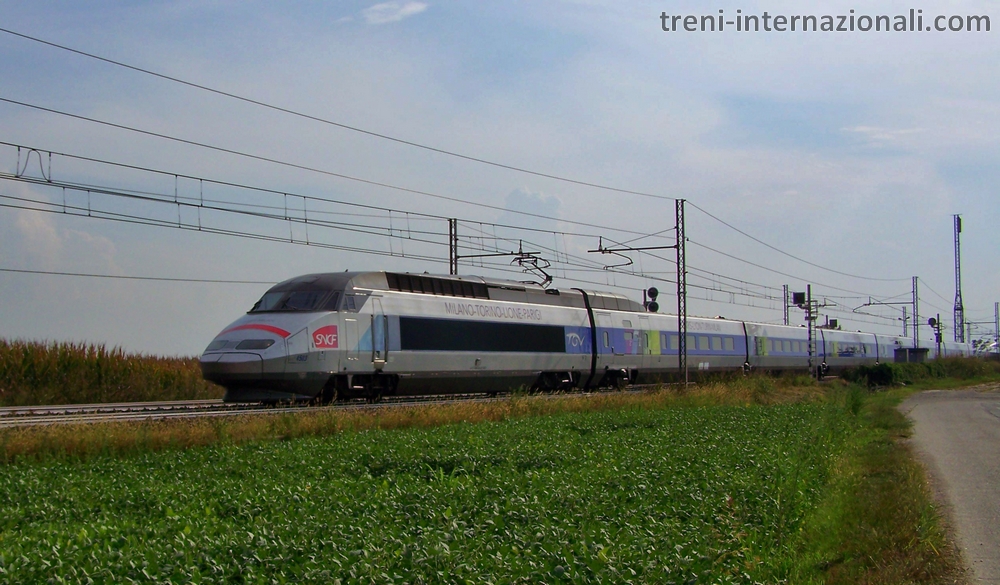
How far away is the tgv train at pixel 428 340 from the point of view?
69.9 feet

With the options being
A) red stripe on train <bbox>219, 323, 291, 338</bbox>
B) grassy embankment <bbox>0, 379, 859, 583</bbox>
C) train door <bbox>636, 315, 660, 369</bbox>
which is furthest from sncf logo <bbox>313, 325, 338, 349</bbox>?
train door <bbox>636, 315, 660, 369</bbox>

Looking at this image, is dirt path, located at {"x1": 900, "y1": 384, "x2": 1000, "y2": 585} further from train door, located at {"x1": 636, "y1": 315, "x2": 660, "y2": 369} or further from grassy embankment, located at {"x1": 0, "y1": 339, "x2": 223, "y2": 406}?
grassy embankment, located at {"x1": 0, "y1": 339, "x2": 223, "y2": 406}

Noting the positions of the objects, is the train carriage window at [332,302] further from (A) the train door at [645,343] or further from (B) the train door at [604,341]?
(A) the train door at [645,343]

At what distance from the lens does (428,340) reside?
2480cm

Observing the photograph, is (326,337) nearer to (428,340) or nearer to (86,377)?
(428,340)

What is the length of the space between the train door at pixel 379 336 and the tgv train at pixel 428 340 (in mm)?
26

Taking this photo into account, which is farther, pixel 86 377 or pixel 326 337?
pixel 86 377

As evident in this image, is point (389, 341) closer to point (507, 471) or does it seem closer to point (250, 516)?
point (507, 471)

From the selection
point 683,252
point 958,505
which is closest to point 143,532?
point 958,505

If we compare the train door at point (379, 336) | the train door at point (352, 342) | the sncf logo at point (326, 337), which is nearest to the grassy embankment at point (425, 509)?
the sncf logo at point (326, 337)

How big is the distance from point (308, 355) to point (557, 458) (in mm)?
9988

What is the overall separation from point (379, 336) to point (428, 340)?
1916mm

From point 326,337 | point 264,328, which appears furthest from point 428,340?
point 264,328

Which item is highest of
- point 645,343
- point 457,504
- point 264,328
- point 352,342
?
point 264,328
